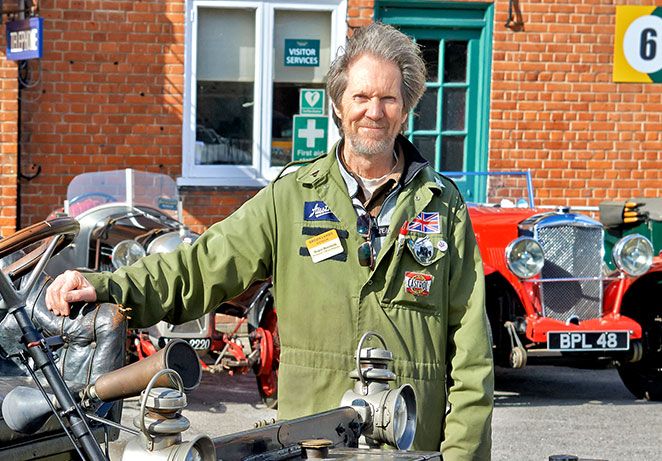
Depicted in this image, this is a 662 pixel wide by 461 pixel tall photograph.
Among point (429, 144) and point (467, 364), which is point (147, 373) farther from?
point (429, 144)

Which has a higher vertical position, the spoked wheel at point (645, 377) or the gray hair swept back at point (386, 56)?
the gray hair swept back at point (386, 56)

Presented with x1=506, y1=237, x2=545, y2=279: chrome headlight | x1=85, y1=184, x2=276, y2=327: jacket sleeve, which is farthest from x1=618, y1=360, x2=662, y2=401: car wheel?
x1=85, y1=184, x2=276, y2=327: jacket sleeve

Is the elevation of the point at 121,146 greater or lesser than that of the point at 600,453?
greater

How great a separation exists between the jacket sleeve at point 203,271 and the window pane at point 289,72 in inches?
311

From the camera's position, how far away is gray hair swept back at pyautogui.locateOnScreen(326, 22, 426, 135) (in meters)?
3.26

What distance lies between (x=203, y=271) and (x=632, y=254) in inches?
236

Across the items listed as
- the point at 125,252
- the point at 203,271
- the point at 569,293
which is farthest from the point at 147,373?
the point at 569,293

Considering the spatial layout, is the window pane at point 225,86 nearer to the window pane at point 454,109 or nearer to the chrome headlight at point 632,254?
the window pane at point 454,109

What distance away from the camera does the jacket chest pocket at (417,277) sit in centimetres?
320

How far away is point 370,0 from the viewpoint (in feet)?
36.3

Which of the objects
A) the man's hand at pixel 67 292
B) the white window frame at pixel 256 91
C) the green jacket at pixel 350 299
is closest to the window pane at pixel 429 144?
the white window frame at pixel 256 91

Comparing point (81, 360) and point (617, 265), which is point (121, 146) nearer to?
point (617, 265)

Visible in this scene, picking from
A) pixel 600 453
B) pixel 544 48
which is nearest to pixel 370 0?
pixel 544 48

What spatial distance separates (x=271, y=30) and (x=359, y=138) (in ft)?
26.0
